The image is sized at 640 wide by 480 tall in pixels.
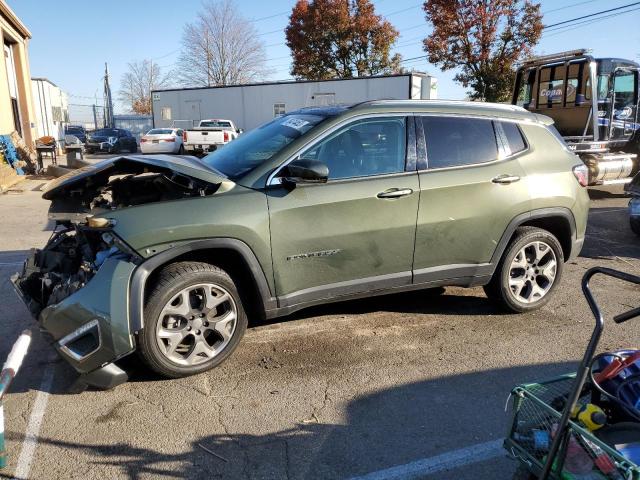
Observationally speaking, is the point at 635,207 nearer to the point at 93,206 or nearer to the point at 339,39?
the point at 93,206

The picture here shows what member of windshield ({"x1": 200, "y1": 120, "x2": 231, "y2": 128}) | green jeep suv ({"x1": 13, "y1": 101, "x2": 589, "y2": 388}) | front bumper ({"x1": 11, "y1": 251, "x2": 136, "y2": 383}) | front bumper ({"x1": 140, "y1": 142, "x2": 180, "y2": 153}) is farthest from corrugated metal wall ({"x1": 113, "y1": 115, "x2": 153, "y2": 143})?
front bumper ({"x1": 11, "y1": 251, "x2": 136, "y2": 383})

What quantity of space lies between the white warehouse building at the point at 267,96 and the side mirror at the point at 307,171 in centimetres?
1830

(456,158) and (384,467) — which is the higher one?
(456,158)

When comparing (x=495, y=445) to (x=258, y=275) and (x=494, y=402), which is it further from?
(x=258, y=275)

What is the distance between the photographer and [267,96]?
27.8 meters

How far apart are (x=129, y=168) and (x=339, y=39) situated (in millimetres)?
31698

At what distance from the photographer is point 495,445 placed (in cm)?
297

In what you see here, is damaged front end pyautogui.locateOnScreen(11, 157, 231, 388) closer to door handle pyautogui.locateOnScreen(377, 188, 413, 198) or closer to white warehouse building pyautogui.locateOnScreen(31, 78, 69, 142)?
door handle pyautogui.locateOnScreen(377, 188, 413, 198)

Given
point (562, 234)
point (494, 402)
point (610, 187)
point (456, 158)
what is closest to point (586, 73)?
point (610, 187)

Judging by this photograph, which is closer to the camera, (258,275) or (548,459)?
(548,459)

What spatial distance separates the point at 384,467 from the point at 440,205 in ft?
7.28

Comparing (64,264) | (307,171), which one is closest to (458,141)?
(307,171)

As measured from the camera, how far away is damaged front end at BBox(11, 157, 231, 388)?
3217 mm

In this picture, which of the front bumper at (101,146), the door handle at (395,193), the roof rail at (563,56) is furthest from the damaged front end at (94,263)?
the front bumper at (101,146)
